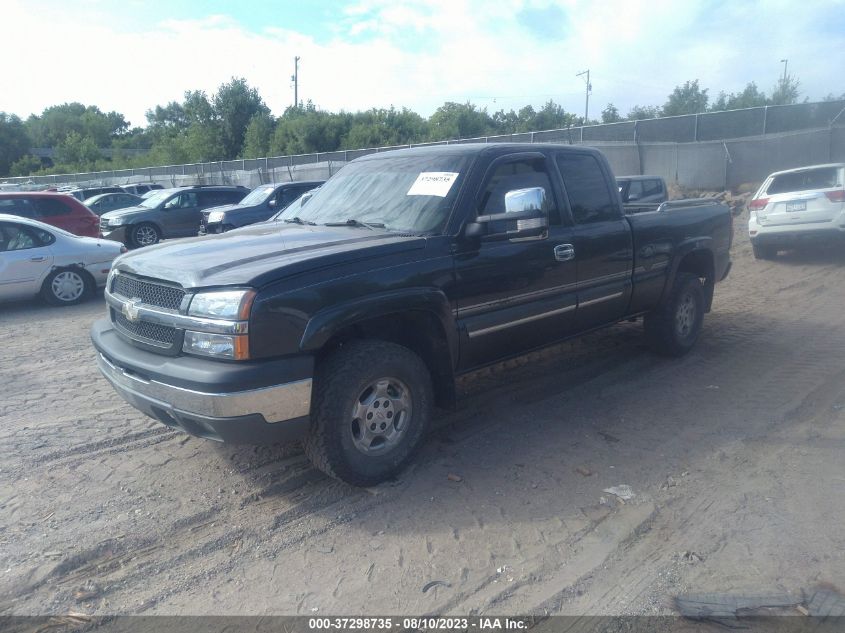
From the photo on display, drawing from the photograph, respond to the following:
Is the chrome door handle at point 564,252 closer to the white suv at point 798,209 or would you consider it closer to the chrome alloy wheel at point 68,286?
the chrome alloy wheel at point 68,286

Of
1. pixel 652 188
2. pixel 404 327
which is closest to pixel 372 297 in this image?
pixel 404 327

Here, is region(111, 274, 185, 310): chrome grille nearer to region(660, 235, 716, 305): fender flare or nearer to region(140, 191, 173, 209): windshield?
region(660, 235, 716, 305): fender flare

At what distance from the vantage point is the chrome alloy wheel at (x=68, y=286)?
992 cm

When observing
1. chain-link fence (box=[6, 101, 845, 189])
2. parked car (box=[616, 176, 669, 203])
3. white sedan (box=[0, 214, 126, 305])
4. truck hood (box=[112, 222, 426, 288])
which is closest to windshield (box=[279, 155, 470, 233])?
truck hood (box=[112, 222, 426, 288])

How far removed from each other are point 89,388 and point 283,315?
343cm

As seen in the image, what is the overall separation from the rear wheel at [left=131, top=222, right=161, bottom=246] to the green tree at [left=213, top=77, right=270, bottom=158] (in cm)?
3762

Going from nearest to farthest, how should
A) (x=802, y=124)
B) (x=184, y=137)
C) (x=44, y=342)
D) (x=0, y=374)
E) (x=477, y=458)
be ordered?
(x=477, y=458) → (x=0, y=374) → (x=44, y=342) → (x=802, y=124) → (x=184, y=137)

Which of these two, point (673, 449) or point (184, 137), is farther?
point (184, 137)

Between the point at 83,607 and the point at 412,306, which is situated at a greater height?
the point at 412,306

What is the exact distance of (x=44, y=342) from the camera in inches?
310

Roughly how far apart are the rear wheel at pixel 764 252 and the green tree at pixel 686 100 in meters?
40.0

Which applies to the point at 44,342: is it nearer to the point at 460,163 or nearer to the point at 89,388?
the point at 89,388

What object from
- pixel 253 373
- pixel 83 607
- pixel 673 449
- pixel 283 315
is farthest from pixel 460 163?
pixel 83 607

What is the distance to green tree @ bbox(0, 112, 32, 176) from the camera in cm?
6844
